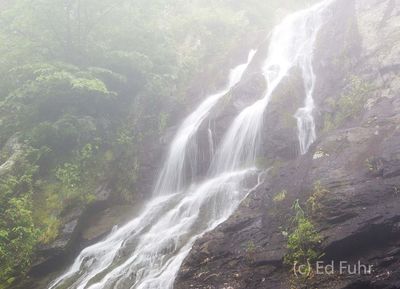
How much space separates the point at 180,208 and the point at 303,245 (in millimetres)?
4706

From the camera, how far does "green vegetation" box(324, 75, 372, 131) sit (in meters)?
10.9

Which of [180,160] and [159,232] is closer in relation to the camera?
[159,232]

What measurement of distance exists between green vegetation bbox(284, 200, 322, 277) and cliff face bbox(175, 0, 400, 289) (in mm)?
125

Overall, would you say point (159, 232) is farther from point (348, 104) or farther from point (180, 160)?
point (348, 104)

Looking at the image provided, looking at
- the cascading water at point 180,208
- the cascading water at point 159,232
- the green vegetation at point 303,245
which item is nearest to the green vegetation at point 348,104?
the cascading water at point 180,208

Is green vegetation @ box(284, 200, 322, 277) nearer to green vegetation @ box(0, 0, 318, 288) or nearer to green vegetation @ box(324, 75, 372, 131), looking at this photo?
green vegetation @ box(324, 75, 372, 131)

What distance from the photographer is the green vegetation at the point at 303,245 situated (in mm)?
6375

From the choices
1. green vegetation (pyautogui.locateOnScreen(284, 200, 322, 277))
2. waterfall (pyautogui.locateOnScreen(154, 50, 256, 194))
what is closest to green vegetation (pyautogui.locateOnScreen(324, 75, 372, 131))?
waterfall (pyautogui.locateOnScreen(154, 50, 256, 194))

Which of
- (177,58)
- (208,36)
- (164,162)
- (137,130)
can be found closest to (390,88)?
(164,162)

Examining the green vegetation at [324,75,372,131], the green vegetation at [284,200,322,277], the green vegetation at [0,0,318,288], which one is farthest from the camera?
the green vegetation at [0,0,318,288]

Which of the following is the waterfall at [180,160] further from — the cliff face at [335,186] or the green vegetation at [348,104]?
the green vegetation at [348,104]

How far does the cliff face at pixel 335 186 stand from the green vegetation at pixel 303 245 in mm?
125

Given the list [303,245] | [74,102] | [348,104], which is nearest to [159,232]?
[303,245]

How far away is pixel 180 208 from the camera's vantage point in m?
10.6
